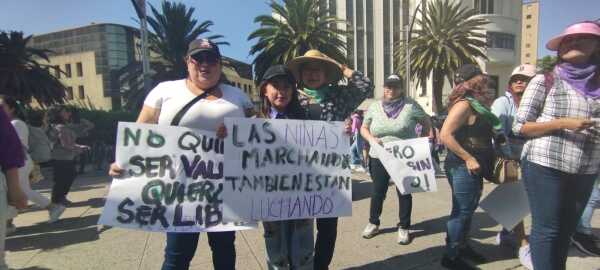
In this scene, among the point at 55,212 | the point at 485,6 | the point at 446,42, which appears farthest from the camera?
the point at 485,6

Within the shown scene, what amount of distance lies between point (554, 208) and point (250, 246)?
275 cm

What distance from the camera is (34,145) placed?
16.0ft

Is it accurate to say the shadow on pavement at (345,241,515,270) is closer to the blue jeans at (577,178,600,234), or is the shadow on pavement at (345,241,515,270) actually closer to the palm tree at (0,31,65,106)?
the blue jeans at (577,178,600,234)

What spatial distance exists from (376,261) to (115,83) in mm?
57545

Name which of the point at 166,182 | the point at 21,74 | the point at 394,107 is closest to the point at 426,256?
the point at 394,107

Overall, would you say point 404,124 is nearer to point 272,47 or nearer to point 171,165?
point 171,165

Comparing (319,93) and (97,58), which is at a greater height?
(97,58)

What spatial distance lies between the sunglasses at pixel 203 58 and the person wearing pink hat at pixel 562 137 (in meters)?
1.97

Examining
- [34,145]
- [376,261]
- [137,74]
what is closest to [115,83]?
[137,74]

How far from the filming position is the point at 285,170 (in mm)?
2559

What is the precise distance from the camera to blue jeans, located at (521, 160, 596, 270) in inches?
87.0

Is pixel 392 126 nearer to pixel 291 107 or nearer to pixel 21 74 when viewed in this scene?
pixel 291 107

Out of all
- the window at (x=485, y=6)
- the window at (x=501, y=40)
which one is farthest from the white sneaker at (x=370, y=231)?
the window at (x=485, y=6)

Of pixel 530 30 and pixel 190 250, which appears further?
pixel 530 30
